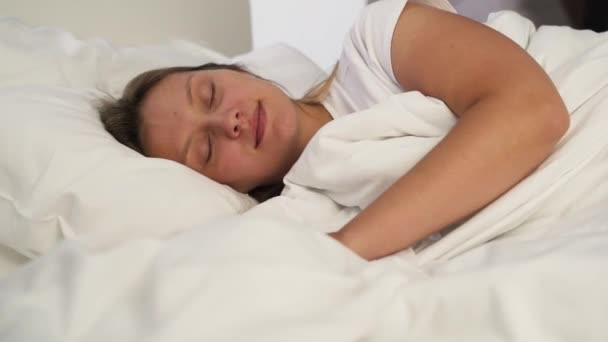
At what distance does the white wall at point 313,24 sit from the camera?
1.75 meters

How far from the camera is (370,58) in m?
0.89

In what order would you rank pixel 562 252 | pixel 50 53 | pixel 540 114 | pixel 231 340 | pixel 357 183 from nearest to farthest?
1. pixel 231 340
2. pixel 562 252
3. pixel 540 114
4. pixel 357 183
5. pixel 50 53

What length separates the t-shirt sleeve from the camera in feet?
2.79

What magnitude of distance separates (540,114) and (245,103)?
455 mm

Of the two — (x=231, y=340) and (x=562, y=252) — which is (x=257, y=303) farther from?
(x=562, y=252)

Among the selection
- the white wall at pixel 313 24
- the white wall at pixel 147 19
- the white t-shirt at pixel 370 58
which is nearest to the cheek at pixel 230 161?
the white t-shirt at pixel 370 58

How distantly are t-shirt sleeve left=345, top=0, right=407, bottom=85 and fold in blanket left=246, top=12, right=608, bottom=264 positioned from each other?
9cm

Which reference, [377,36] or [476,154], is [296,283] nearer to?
[476,154]

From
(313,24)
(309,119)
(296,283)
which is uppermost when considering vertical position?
(296,283)

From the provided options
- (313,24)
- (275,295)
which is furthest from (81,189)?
(313,24)

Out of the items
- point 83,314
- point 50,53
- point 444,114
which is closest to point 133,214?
point 83,314

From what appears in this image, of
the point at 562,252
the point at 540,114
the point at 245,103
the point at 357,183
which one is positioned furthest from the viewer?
the point at 245,103

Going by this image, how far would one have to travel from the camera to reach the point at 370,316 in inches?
18.4

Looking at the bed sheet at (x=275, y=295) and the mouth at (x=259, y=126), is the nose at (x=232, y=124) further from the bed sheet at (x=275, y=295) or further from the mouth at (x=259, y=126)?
the bed sheet at (x=275, y=295)
